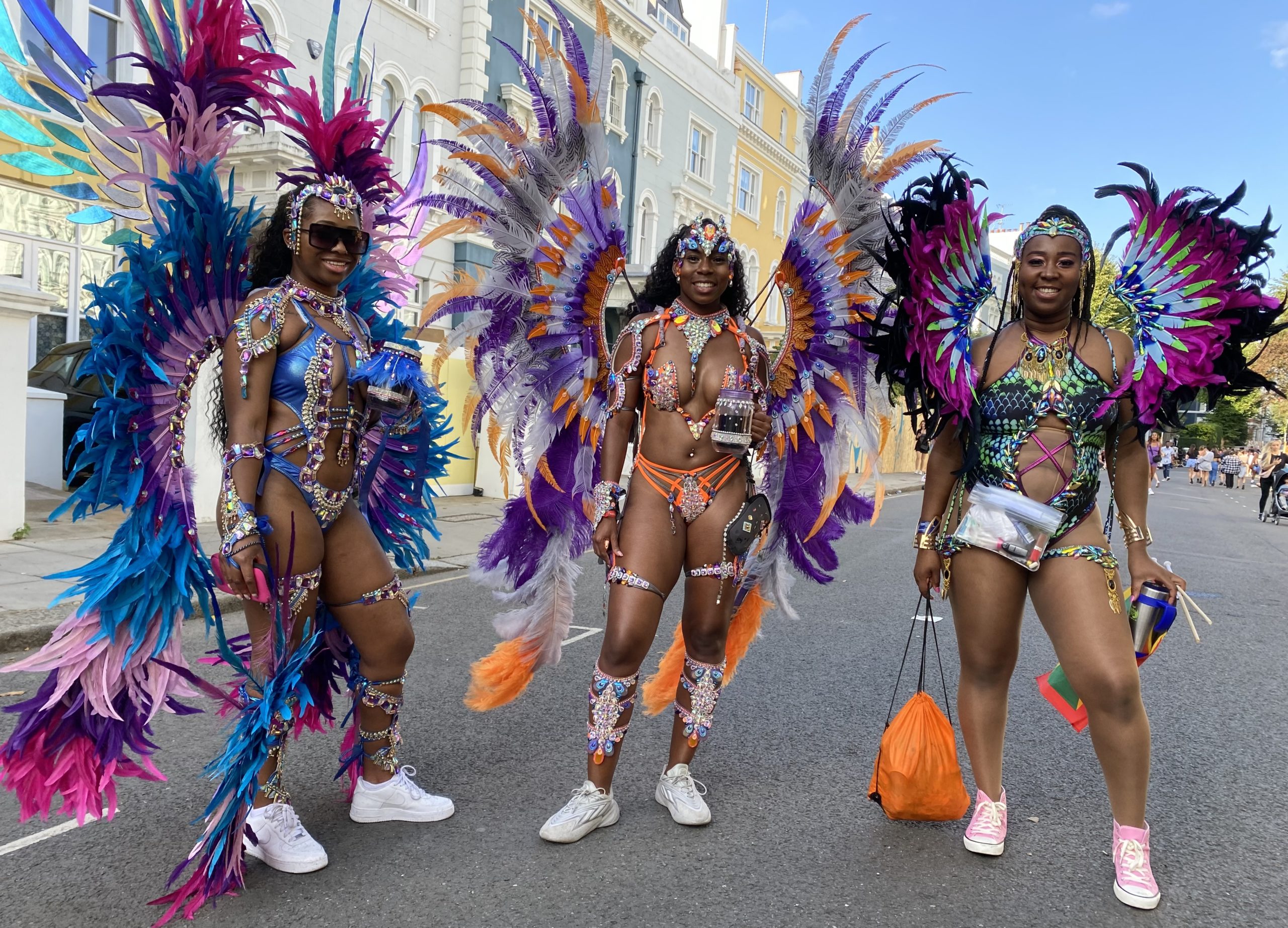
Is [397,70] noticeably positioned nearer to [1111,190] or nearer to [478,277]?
[478,277]

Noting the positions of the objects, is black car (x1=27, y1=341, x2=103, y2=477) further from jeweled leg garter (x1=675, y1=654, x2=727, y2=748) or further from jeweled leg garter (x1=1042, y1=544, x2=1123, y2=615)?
jeweled leg garter (x1=1042, y1=544, x2=1123, y2=615)

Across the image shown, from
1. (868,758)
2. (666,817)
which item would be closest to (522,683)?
(666,817)

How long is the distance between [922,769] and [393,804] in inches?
70.2

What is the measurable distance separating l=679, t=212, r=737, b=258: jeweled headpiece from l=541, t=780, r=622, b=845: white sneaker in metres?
1.86

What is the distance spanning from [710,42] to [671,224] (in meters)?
6.13

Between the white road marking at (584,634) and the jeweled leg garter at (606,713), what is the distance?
2.72 metres

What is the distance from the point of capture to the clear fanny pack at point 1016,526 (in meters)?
2.80

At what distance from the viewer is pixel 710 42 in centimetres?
2523

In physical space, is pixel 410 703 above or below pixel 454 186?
below

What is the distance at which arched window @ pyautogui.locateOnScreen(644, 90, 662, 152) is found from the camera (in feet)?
69.1

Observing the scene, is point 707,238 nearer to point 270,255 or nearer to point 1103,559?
point 270,255

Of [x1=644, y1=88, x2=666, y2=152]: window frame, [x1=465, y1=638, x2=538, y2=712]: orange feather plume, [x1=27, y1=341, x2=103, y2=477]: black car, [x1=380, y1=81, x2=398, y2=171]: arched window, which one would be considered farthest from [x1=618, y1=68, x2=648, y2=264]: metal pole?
[x1=465, y1=638, x2=538, y2=712]: orange feather plume

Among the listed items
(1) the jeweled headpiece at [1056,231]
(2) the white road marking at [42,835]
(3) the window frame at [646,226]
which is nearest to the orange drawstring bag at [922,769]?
(1) the jeweled headpiece at [1056,231]

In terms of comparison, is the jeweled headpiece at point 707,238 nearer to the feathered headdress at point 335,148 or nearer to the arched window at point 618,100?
the feathered headdress at point 335,148
